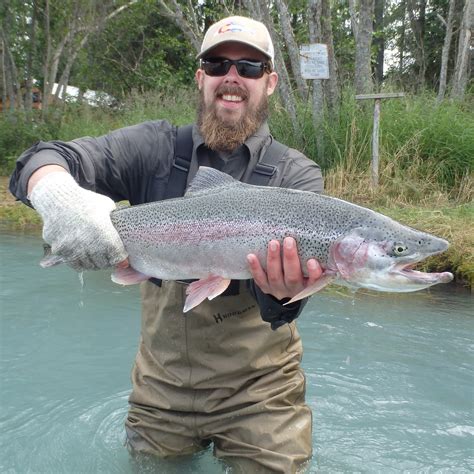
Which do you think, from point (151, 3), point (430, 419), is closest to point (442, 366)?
point (430, 419)

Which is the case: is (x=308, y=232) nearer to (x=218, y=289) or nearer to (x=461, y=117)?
(x=218, y=289)

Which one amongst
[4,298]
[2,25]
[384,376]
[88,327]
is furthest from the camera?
[2,25]

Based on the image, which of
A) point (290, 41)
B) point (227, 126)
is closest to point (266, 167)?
point (227, 126)

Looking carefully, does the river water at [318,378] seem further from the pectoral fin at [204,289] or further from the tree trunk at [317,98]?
the tree trunk at [317,98]

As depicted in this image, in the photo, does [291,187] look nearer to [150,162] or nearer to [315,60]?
[150,162]

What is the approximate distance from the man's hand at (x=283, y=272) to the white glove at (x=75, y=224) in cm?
66

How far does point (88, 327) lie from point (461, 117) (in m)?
7.37

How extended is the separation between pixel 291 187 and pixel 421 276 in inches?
36.7

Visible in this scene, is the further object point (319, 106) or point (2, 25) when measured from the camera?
point (2, 25)

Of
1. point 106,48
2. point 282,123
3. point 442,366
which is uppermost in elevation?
point 106,48

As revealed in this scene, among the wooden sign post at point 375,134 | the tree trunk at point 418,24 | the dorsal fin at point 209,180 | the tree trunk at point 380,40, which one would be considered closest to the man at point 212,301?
the dorsal fin at point 209,180

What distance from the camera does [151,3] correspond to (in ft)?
64.1

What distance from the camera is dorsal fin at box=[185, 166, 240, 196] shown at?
266cm

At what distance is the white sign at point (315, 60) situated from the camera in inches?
344
